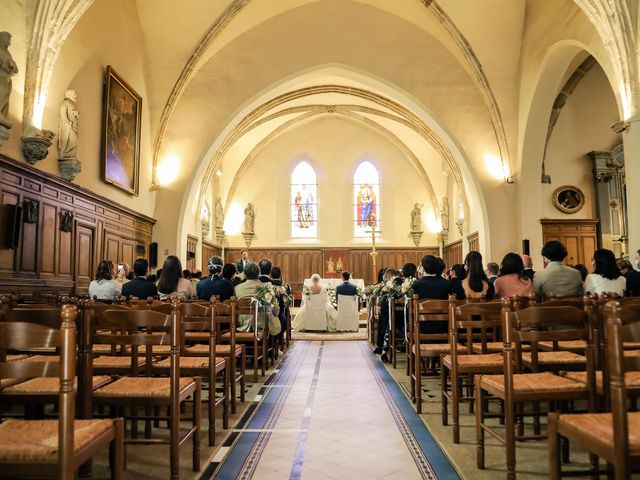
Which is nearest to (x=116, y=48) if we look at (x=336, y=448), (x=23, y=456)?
(x=336, y=448)

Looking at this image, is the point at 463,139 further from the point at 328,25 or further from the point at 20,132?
the point at 20,132

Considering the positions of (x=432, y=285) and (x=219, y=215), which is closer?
(x=432, y=285)

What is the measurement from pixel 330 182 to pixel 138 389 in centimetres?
1916

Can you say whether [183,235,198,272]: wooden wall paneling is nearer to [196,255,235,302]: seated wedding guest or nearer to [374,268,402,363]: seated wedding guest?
[374,268,402,363]: seated wedding guest

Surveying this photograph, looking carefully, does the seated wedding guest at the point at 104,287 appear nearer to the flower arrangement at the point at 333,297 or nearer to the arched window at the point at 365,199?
the flower arrangement at the point at 333,297

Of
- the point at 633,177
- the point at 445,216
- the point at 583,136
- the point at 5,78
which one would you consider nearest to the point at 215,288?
the point at 5,78

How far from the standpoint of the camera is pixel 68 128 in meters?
8.51

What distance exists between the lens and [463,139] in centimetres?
1303

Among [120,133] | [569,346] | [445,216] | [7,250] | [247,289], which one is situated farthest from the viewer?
[445,216]

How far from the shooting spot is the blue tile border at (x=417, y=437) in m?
3.27

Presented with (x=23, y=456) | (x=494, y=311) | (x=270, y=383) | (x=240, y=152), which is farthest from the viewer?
(x=240, y=152)

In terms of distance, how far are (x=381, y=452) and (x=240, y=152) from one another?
1812cm

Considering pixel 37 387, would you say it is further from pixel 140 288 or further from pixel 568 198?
pixel 568 198

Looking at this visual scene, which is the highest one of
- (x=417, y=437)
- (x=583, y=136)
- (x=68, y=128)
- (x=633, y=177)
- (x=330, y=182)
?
(x=330, y=182)
